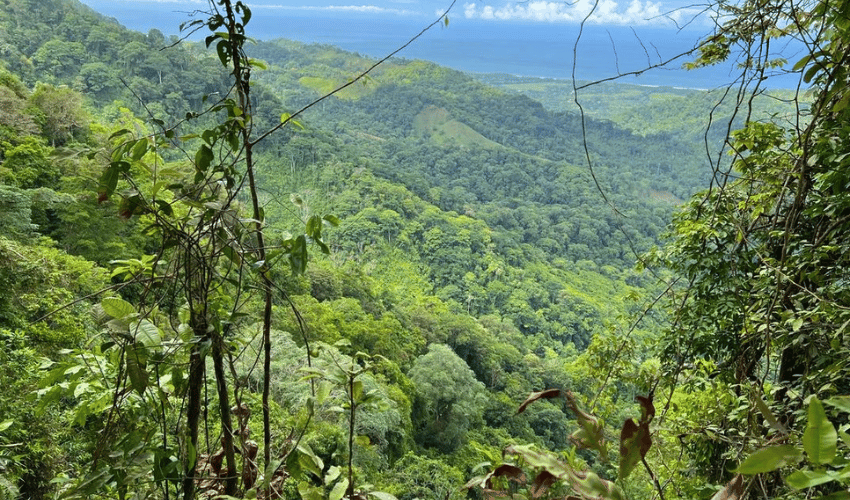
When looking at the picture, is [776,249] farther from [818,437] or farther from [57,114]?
[57,114]

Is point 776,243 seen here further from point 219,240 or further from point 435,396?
point 435,396

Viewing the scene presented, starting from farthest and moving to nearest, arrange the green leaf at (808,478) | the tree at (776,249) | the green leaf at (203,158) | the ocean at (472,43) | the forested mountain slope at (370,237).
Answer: the ocean at (472,43) → the forested mountain slope at (370,237) → the tree at (776,249) → the green leaf at (203,158) → the green leaf at (808,478)

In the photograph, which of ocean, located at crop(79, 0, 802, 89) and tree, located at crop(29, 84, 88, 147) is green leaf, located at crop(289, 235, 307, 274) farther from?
ocean, located at crop(79, 0, 802, 89)

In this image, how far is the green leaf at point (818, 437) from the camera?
348 millimetres

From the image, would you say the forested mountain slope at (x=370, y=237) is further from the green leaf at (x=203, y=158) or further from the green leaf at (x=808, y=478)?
the green leaf at (x=808, y=478)

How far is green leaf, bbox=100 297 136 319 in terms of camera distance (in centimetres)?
75

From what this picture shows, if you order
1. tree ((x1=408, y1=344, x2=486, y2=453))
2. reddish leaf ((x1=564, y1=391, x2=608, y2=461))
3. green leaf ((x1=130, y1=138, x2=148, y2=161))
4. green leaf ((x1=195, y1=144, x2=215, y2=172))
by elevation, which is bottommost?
tree ((x1=408, y1=344, x2=486, y2=453))

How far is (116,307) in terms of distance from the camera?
761 millimetres

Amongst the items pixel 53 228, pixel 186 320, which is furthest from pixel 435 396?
pixel 186 320

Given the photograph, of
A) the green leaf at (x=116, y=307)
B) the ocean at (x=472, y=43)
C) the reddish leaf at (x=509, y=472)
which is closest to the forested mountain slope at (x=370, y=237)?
the green leaf at (x=116, y=307)

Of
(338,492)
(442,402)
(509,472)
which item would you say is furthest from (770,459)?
(442,402)

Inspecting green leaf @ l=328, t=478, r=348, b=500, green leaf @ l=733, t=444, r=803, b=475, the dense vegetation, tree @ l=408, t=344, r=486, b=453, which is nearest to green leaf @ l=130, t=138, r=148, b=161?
the dense vegetation

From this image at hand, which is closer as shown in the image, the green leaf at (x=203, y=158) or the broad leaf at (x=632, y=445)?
the broad leaf at (x=632, y=445)

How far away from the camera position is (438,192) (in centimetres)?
4772
